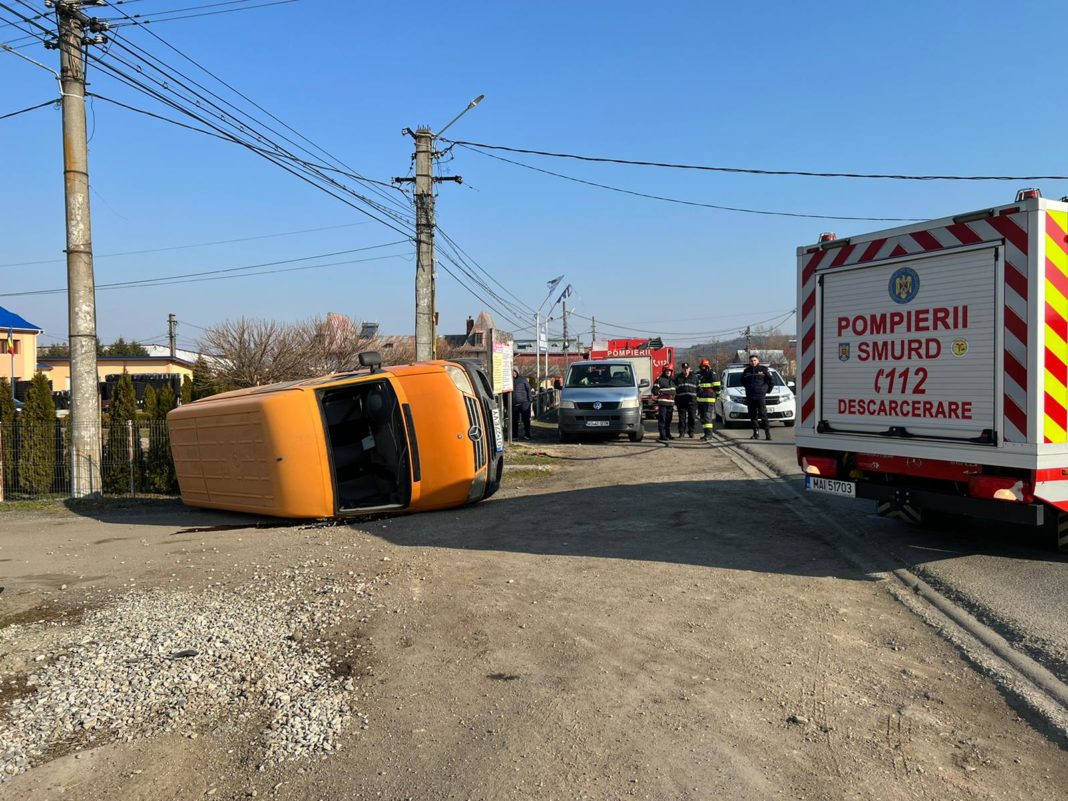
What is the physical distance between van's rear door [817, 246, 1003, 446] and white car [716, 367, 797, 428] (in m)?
12.7

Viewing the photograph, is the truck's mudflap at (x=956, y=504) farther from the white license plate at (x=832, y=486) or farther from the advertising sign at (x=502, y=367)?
the advertising sign at (x=502, y=367)

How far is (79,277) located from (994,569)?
1225 cm

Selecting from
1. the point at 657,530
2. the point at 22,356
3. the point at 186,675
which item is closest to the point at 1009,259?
the point at 657,530

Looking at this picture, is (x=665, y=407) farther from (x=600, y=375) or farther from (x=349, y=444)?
(x=349, y=444)

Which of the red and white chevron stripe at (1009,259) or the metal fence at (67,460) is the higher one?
the red and white chevron stripe at (1009,259)

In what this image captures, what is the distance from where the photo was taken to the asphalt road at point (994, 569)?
4957 mm

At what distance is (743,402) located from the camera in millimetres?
21516

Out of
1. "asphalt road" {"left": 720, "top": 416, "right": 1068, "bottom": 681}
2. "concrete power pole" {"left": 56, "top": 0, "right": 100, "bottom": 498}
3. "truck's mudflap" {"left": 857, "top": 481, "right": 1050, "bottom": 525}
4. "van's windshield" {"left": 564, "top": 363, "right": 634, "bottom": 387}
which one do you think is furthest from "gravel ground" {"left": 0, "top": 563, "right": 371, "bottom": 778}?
"van's windshield" {"left": 564, "top": 363, "right": 634, "bottom": 387}

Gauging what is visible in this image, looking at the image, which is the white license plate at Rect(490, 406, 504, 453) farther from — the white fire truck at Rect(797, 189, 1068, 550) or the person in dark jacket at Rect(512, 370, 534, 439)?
the person in dark jacket at Rect(512, 370, 534, 439)

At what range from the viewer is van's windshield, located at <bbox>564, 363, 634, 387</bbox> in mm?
19422

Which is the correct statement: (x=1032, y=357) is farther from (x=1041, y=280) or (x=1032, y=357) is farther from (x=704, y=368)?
(x=704, y=368)

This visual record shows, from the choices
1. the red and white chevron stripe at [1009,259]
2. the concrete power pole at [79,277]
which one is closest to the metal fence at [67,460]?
the concrete power pole at [79,277]

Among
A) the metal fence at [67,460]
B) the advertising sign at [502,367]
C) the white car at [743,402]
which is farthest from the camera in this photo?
the white car at [743,402]

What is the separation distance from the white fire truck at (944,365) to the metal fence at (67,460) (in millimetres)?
10108
